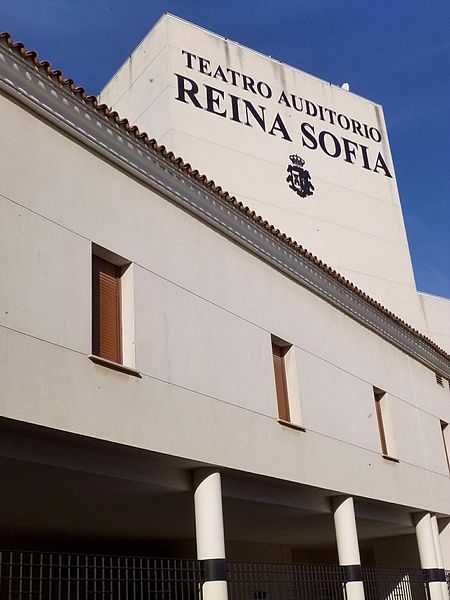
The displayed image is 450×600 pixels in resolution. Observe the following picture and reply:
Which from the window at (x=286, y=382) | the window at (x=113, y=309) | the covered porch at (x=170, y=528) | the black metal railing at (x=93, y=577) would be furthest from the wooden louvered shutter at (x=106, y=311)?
the window at (x=286, y=382)

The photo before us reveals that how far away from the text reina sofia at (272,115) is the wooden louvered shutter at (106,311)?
13.2m

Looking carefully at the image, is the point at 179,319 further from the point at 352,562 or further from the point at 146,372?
the point at 352,562

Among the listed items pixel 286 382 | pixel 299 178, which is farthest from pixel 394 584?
pixel 299 178

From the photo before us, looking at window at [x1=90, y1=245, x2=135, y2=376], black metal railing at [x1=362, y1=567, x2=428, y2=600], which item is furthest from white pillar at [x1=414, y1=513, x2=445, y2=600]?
window at [x1=90, y1=245, x2=135, y2=376]

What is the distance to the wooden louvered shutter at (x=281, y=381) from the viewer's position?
44.1ft

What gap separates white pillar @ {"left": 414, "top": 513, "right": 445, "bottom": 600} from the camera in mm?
16812

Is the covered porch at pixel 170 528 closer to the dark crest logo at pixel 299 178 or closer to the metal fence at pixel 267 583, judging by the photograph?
the metal fence at pixel 267 583

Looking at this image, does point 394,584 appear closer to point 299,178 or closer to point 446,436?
point 446,436

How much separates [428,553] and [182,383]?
A: 30.9ft

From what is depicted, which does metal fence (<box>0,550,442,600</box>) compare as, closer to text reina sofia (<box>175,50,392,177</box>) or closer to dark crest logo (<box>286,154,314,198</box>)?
dark crest logo (<box>286,154,314,198</box>)

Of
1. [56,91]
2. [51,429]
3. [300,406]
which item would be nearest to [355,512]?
[300,406]

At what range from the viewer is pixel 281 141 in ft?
81.0

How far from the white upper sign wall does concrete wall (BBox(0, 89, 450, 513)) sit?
8151mm

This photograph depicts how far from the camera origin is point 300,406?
538 inches
